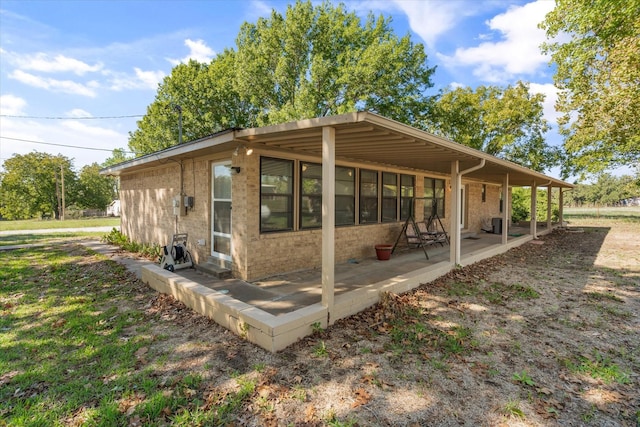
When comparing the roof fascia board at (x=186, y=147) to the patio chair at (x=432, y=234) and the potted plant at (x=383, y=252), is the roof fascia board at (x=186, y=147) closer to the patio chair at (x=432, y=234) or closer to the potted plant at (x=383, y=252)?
the potted plant at (x=383, y=252)

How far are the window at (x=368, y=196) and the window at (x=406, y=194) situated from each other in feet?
4.25

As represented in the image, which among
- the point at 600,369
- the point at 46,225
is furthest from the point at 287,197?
the point at 46,225

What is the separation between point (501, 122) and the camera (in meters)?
22.3

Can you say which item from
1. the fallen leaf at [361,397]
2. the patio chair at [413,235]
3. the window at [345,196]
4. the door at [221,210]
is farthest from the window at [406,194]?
the fallen leaf at [361,397]

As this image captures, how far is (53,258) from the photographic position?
8133 millimetres

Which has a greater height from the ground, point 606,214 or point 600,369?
point 606,214

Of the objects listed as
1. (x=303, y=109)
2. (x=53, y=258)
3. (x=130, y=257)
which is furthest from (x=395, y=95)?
(x=53, y=258)

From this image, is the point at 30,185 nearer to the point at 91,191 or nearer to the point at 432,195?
the point at 91,191

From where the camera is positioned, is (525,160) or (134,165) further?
(525,160)

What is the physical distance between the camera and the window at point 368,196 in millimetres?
7574

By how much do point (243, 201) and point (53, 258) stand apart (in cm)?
658

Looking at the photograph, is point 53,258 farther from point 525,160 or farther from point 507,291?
point 525,160

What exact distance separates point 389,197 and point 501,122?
18938mm

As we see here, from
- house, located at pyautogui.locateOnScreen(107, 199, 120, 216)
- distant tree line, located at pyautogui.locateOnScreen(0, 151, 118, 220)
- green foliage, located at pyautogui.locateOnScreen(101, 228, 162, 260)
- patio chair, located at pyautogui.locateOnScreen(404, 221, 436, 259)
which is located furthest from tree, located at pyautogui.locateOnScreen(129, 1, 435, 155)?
house, located at pyautogui.locateOnScreen(107, 199, 120, 216)
